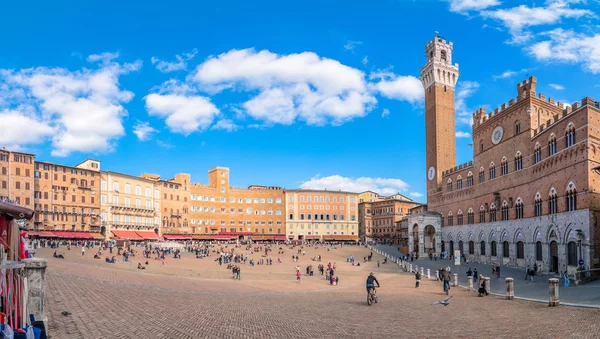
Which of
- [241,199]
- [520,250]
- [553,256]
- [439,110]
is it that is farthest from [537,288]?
[241,199]

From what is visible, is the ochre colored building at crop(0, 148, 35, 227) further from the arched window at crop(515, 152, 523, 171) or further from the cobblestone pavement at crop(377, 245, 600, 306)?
the arched window at crop(515, 152, 523, 171)

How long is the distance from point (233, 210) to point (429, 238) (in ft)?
153

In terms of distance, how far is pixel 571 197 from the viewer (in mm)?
35531

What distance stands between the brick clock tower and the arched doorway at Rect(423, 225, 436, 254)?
6.12m

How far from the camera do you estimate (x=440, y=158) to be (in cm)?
6906

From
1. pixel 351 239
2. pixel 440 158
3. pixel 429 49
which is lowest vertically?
pixel 351 239

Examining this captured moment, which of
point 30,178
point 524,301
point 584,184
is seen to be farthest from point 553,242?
point 30,178

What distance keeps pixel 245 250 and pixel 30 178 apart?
31.4 m

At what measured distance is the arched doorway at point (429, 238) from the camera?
216 ft

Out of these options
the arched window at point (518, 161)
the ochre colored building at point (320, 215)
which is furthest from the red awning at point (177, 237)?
the arched window at point (518, 161)

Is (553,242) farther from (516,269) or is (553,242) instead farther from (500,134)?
(500,134)

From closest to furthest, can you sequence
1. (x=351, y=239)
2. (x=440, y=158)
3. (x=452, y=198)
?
(x=452, y=198), (x=440, y=158), (x=351, y=239)

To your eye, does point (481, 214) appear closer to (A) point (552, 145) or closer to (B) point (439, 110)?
(A) point (552, 145)

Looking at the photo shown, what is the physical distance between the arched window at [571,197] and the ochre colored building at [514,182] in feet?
0.24
